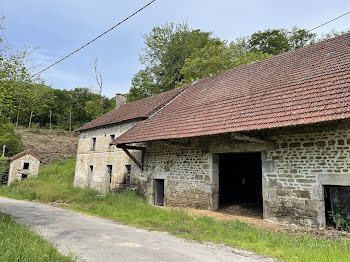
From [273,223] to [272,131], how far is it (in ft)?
8.29

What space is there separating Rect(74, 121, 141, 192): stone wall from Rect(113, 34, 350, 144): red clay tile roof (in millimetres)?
2876

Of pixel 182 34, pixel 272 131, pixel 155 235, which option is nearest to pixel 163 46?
pixel 182 34

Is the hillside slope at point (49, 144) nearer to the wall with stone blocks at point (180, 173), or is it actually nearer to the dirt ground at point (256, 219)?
the wall with stone blocks at point (180, 173)

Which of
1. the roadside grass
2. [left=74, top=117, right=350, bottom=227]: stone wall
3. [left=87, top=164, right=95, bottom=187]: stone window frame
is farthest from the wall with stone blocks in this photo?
[left=87, top=164, right=95, bottom=187]: stone window frame

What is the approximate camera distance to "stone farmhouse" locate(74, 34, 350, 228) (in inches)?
231

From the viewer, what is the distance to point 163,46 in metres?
28.4

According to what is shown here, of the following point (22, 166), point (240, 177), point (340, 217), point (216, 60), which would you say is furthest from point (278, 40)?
point (22, 166)

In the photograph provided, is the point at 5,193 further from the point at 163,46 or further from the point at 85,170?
the point at 163,46

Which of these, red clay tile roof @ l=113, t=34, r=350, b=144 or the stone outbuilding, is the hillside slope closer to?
the stone outbuilding

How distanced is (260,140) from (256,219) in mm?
2307

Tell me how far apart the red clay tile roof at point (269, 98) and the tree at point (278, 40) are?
16388 mm

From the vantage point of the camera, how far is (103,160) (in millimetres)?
15102

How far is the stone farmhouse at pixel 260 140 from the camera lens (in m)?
5.86

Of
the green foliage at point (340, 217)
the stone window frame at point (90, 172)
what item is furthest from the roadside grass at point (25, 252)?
the stone window frame at point (90, 172)
